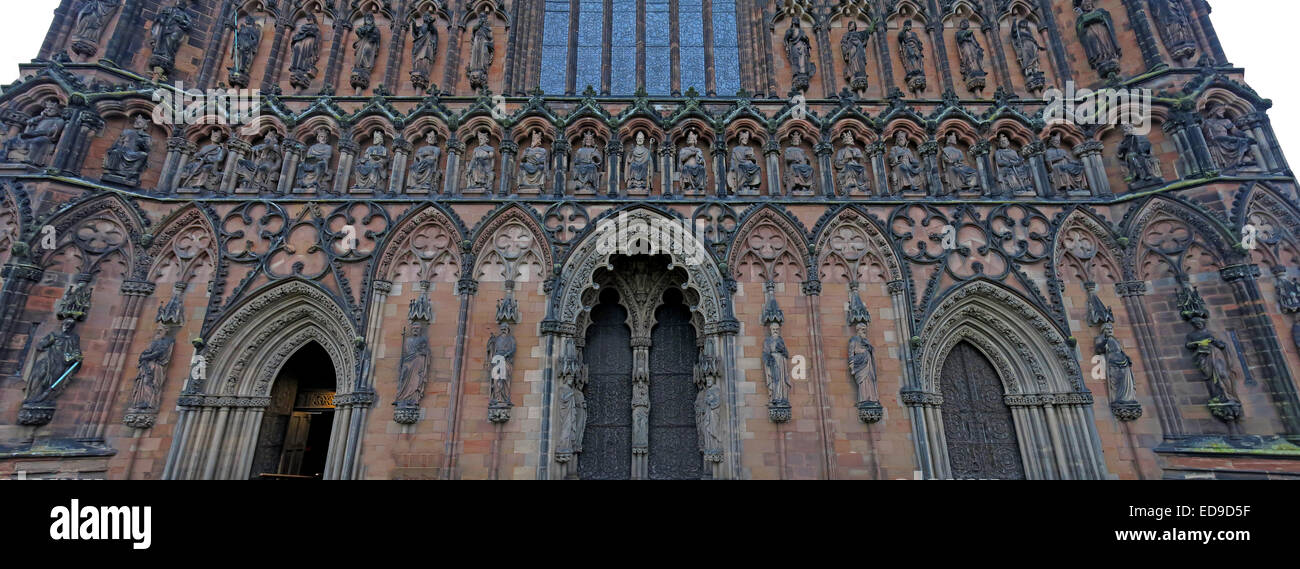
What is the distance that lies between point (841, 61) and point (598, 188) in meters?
7.08

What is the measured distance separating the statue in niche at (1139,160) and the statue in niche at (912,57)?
4.37 meters

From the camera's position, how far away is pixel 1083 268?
35.8 feet

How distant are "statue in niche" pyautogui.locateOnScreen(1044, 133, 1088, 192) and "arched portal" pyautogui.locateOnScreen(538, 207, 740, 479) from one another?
794cm

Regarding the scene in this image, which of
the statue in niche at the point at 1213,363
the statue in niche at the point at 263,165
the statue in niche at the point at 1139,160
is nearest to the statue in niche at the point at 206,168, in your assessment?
the statue in niche at the point at 263,165

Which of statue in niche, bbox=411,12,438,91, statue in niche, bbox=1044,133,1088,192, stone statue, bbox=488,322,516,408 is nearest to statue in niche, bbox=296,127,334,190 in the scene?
statue in niche, bbox=411,12,438,91

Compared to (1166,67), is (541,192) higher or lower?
lower

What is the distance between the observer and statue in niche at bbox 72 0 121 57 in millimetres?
11375

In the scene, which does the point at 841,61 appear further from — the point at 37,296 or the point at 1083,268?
the point at 37,296

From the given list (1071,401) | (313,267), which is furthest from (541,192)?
(1071,401)

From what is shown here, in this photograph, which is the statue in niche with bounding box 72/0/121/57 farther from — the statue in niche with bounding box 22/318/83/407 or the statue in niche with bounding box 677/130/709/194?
the statue in niche with bounding box 677/130/709/194

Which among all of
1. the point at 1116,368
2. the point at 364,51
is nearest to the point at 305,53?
the point at 364,51

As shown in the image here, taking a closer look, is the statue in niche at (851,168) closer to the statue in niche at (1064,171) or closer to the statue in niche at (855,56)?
the statue in niche at (855,56)

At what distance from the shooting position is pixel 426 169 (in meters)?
11.4

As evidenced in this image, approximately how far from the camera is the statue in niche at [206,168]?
36.8ft
